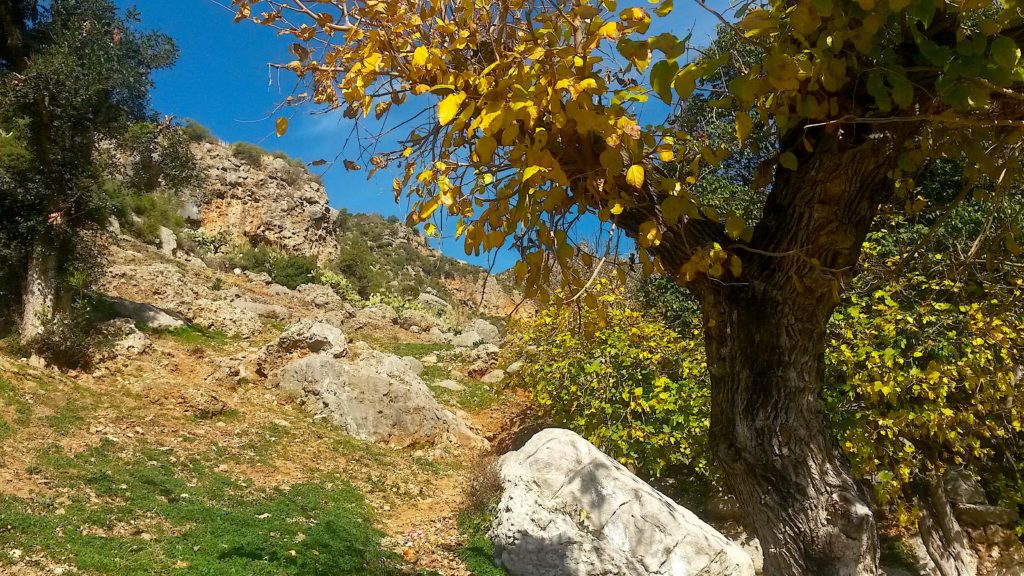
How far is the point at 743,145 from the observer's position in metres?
1.88

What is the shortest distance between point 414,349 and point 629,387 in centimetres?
1058

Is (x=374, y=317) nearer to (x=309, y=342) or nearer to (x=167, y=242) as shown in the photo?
(x=167, y=242)

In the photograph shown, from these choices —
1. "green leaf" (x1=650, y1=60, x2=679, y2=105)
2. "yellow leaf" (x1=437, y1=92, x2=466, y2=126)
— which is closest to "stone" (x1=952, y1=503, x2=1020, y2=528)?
"green leaf" (x1=650, y1=60, x2=679, y2=105)

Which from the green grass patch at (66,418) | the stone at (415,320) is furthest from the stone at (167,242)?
the green grass patch at (66,418)

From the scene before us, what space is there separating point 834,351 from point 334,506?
5.94m

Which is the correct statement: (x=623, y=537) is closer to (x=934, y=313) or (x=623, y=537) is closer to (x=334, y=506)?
(x=334, y=506)

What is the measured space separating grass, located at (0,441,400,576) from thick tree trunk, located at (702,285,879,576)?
4.13 metres

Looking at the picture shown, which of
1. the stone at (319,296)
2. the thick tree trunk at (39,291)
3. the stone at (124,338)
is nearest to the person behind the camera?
the thick tree trunk at (39,291)

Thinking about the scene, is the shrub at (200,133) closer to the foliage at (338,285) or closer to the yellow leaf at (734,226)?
the foliage at (338,285)

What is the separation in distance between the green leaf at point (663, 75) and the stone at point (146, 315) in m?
12.6

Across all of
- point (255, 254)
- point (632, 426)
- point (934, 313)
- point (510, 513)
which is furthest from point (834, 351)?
point (255, 254)

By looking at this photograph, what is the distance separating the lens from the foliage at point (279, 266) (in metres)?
24.6

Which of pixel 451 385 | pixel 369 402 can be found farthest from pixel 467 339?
pixel 369 402

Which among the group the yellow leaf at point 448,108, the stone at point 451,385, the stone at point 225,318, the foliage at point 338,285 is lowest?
the yellow leaf at point 448,108
